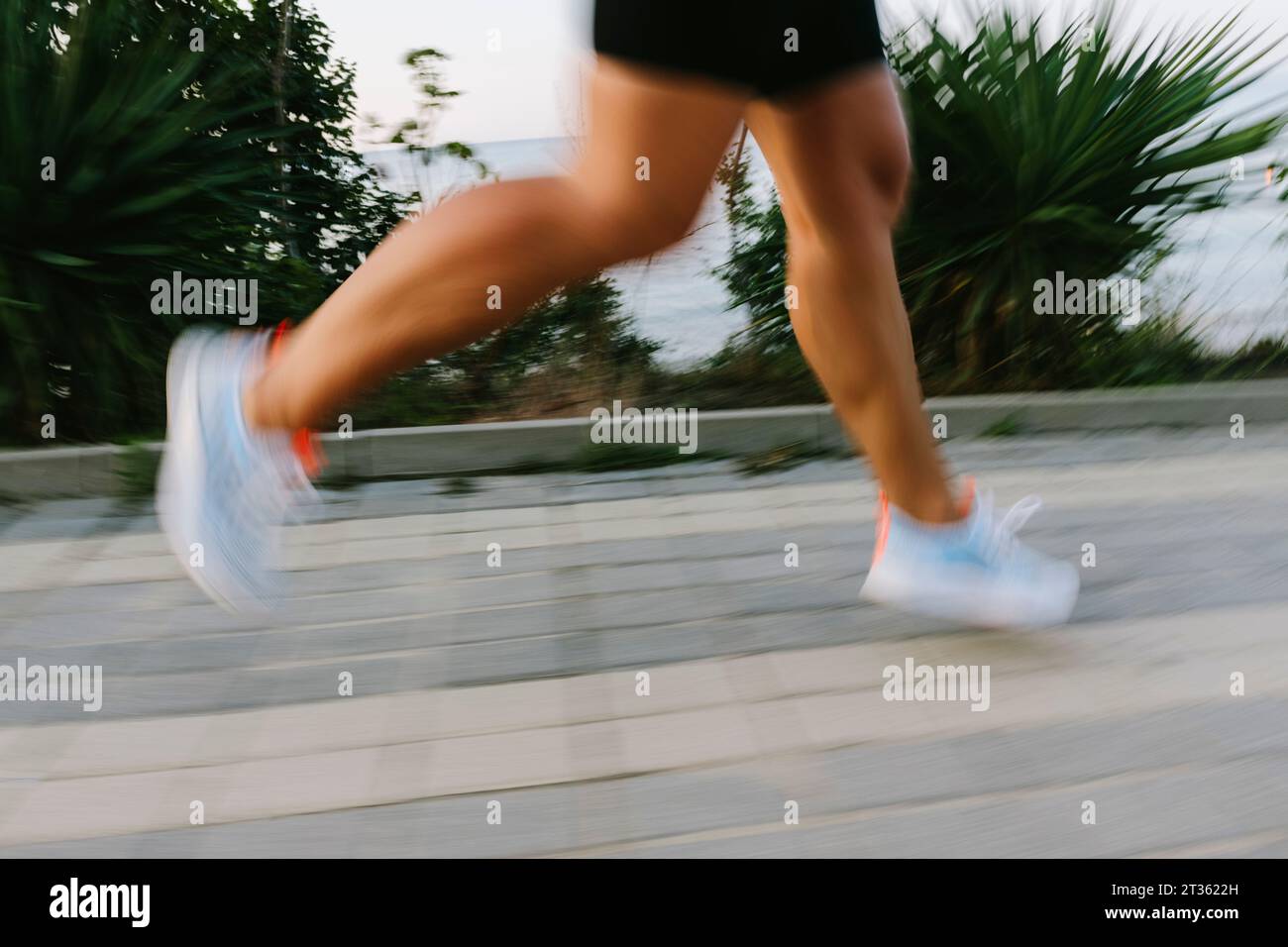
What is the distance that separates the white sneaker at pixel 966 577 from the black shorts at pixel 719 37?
725 mm

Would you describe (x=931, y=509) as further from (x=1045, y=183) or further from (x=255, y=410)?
(x=1045, y=183)

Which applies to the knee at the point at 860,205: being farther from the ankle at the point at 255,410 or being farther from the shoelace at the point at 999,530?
the ankle at the point at 255,410

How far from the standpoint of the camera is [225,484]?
1.81 m

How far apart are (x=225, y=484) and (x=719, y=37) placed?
92cm

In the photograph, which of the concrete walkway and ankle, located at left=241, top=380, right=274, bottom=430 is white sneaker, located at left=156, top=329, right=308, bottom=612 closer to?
ankle, located at left=241, top=380, right=274, bottom=430

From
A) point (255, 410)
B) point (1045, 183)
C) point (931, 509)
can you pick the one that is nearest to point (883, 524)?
point (931, 509)

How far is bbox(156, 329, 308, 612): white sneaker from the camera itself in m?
1.81

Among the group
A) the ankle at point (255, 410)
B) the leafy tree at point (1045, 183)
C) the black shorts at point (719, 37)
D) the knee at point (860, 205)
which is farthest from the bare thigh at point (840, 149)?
the leafy tree at point (1045, 183)

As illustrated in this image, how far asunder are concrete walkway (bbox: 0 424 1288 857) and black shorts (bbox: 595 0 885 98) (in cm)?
85

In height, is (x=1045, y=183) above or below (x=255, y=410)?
above

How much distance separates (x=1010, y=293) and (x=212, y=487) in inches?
112

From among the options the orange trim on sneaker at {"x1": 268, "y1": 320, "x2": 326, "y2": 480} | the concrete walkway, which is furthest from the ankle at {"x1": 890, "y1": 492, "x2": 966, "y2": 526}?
the orange trim on sneaker at {"x1": 268, "y1": 320, "x2": 326, "y2": 480}
